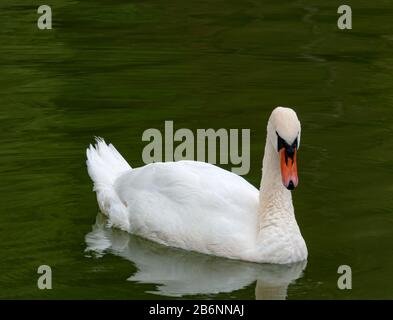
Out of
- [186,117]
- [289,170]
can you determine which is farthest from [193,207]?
[186,117]

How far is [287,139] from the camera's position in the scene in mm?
10547

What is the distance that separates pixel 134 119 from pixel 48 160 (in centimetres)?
213

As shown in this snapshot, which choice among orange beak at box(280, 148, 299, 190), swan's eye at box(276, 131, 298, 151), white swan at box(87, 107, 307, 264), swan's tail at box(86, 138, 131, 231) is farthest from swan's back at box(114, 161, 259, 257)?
swan's eye at box(276, 131, 298, 151)

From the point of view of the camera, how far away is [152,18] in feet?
72.1

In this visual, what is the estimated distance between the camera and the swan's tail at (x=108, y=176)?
12062 millimetres

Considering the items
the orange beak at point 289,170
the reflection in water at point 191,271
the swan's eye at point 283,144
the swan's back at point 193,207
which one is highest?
the swan's eye at point 283,144

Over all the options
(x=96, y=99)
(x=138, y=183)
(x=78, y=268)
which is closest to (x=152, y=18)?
(x=96, y=99)

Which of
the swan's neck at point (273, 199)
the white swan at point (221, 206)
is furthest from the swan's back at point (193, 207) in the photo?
the swan's neck at point (273, 199)

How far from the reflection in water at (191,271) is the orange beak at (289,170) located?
78cm

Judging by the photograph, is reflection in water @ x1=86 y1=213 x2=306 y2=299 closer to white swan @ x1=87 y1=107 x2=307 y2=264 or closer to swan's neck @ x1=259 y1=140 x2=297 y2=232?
white swan @ x1=87 y1=107 x2=307 y2=264

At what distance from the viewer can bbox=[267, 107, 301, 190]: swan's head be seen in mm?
10484

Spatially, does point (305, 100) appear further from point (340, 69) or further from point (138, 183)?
point (138, 183)

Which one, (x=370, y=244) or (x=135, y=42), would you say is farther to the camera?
(x=135, y=42)

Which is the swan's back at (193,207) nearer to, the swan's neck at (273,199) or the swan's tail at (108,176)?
the swan's tail at (108,176)
